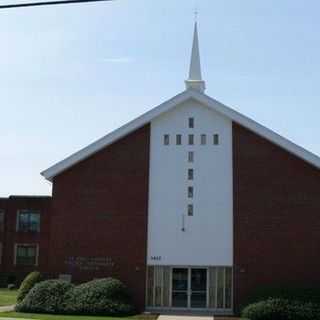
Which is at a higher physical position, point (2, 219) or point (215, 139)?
point (215, 139)

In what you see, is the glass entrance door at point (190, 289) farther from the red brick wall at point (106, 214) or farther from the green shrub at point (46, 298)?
the green shrub at point (46, 298)

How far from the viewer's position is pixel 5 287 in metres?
53.5

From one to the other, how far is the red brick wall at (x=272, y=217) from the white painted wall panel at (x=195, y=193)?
55 centimetres

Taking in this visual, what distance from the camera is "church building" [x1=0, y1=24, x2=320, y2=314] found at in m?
30.4

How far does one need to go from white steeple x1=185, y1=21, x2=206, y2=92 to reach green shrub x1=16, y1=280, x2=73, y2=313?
13.4 m

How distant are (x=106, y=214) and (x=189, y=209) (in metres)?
3.87

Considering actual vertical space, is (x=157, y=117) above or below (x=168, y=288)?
above

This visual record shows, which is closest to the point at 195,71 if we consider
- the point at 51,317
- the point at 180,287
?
the point at 180,287

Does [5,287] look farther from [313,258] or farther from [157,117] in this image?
[313,258]

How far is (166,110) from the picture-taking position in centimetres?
3180

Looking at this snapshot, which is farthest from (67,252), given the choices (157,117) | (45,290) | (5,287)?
(5,287)

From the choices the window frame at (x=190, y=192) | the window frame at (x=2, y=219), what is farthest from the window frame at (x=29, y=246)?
the window frame at (x=190, y=192)

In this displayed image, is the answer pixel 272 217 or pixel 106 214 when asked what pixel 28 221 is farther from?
pixel 272 217

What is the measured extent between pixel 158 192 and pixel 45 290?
22.0 feet
